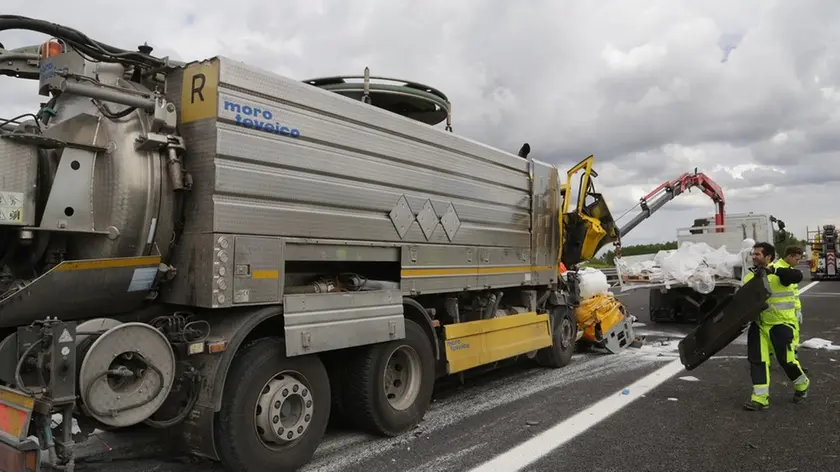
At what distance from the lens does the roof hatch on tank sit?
585 cm

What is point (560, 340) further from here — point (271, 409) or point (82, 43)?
point (82, 43)

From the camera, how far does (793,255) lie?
21.1ft

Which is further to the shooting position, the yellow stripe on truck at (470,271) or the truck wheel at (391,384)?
the yellow stripe on truck at (470,271)

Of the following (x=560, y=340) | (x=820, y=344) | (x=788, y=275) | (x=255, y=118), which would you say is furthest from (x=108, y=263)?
(x=820, y=344)

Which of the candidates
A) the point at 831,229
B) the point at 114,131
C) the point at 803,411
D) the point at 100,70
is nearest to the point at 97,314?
the point at 114,131

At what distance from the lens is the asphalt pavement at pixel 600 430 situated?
432cm

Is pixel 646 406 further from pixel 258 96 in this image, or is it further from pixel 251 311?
pixel 258 96

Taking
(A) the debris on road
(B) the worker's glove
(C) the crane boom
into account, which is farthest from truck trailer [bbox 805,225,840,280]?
(B) the worker's glove

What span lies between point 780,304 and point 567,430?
8.74ft

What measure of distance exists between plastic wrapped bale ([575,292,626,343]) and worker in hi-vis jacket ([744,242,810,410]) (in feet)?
9.75

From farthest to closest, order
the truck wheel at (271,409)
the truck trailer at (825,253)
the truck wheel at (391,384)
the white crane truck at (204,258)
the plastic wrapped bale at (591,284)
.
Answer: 1. the truck trailer at (825,253)
2. the plastic wrapped bale at (591,284)
3. the truck wheel at (391,384)
4. the truck wheel at (271,409)
5. the white crane truck at (204,258)

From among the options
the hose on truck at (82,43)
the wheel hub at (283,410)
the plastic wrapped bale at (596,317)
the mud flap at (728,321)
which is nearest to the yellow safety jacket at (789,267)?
the mud flap at (728,321)

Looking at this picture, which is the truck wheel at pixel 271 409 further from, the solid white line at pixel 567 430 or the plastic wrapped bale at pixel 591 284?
the plastic wrapped bale at pixel 591 284

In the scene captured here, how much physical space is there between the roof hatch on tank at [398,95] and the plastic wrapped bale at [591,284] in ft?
12.9
